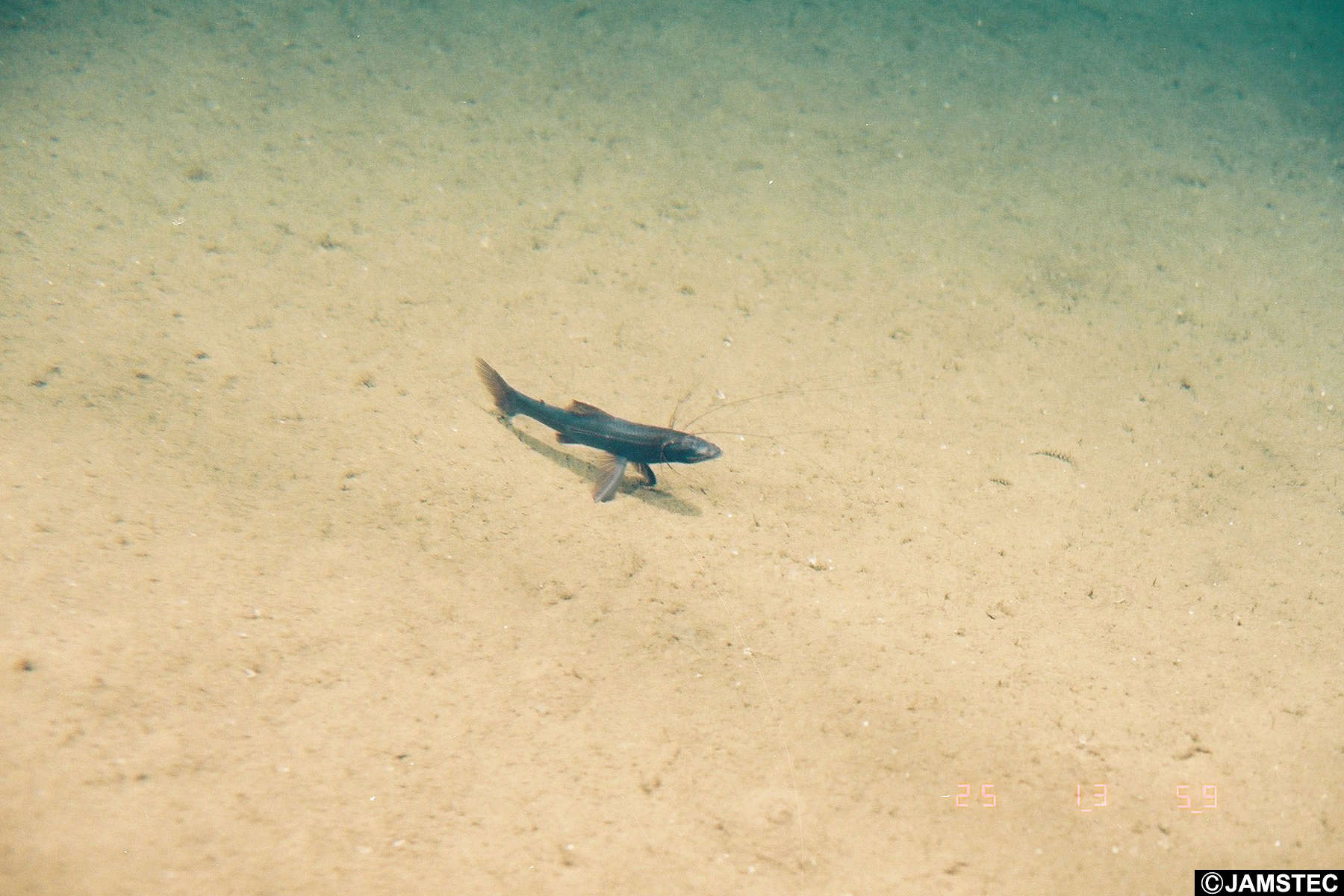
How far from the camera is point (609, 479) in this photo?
3.97m

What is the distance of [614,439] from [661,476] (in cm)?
51

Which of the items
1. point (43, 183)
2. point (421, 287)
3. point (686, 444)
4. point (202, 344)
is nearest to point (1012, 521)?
point (686, 444)

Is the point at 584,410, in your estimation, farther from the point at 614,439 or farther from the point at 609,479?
the point at 609,479

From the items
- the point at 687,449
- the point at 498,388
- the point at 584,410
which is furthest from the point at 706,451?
the point at 498,388

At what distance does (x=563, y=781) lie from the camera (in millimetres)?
2863

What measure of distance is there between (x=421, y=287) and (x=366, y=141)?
2.05 m

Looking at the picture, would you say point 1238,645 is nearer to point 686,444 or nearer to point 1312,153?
point 686,444

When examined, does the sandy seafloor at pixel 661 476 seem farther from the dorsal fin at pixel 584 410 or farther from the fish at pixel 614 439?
the dorsal fin at pixel 584 410

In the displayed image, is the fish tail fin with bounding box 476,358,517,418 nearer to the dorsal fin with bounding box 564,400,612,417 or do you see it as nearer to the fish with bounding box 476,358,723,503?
the fish with bounding box 476,358,723,503

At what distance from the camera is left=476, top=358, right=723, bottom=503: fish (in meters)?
3.94
